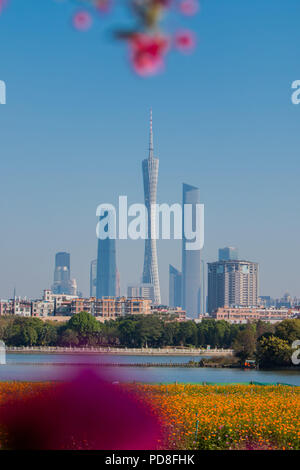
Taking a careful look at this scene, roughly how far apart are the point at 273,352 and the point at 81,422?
56.8 meters

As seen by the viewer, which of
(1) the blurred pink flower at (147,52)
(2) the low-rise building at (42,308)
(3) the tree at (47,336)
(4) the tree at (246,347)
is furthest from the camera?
(2) the low-rise building at (42,308)

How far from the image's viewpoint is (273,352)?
64.9 metres

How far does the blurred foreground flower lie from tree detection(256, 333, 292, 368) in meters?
55.2

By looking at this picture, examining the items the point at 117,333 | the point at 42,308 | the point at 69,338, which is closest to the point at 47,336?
the point at 69,338

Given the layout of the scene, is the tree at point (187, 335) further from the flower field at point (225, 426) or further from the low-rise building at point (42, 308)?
the flower field at point (225, 426)

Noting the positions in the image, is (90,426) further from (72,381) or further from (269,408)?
(269,408)

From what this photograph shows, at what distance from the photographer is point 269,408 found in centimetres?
1548

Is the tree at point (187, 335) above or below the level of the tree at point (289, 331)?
below

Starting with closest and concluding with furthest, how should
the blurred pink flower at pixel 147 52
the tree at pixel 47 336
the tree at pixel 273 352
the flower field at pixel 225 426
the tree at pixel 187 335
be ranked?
the blurred pink flower at pixel 147 52 < the flower field at pixel 225 426 < the tree at pixel 273 352 < the tree at pixel 47 336 < the tree at pixel 187 335

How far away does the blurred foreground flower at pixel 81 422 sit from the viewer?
10.0m

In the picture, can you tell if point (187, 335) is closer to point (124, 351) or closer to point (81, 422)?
point (124, 351)

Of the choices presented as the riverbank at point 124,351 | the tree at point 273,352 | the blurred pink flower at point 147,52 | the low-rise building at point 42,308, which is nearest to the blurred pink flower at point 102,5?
the blurred pink flower at point 147,52

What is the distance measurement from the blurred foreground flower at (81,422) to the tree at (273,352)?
55214mm
